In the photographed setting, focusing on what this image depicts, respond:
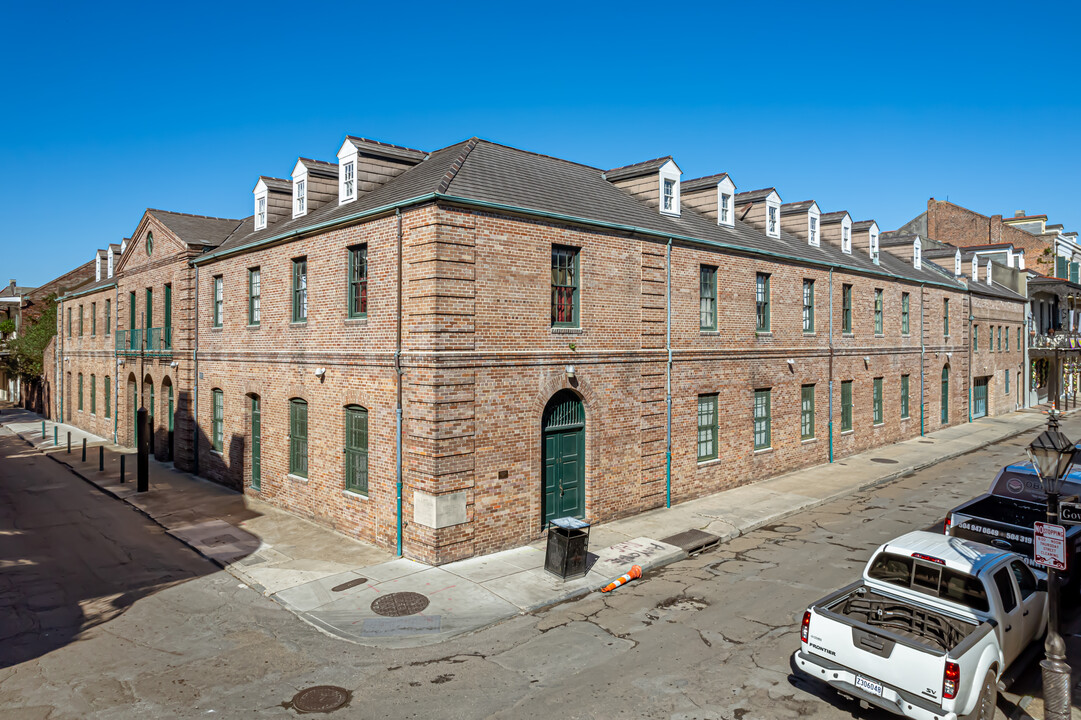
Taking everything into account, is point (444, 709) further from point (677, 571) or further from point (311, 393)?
point (311, 393)

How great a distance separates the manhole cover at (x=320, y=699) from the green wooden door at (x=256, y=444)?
1195 centimetres

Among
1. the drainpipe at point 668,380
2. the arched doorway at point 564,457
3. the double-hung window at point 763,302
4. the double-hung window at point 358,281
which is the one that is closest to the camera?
the arched doorway at point 564,457

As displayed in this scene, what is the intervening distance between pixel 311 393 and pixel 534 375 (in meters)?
6.20

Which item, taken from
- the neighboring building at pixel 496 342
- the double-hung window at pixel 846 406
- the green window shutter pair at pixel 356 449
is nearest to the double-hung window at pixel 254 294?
the neighboring building at pixel 496 342

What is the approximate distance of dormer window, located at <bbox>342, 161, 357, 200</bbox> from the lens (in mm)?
Result: 17859

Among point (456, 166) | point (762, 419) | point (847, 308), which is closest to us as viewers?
point (456, 166)

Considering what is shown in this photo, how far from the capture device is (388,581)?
41.7 ft

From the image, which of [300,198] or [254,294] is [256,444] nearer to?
[254,294]

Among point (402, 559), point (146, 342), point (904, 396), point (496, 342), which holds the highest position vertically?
point (146, 342)

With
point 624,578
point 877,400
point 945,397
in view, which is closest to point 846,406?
point 877,400

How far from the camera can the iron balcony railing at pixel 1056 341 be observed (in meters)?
43.0

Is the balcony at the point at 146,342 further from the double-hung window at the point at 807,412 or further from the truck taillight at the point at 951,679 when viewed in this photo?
the truck taillight at the point at 951,679

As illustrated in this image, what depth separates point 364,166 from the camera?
705 inches

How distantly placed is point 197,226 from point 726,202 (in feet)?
67.9
